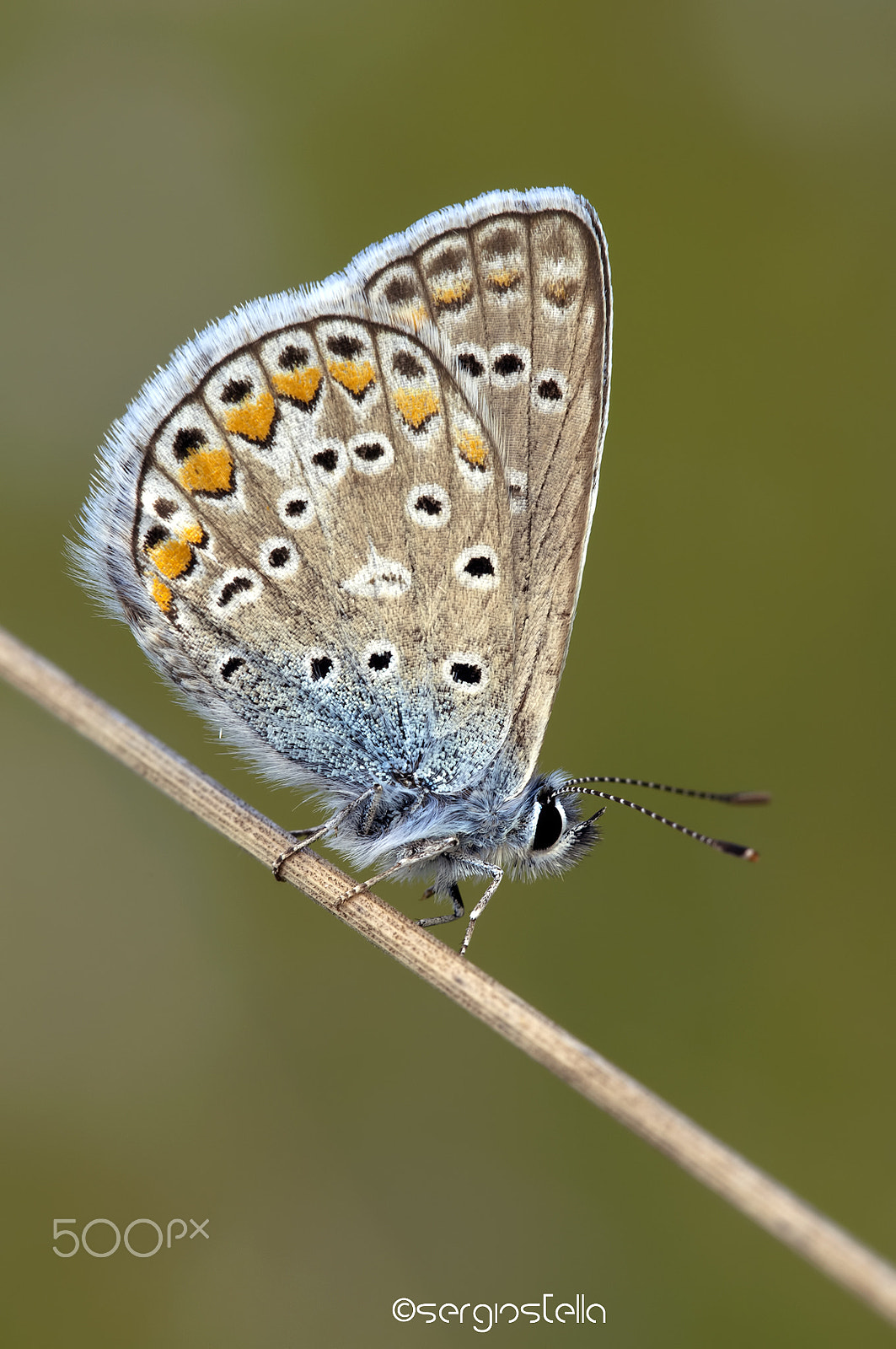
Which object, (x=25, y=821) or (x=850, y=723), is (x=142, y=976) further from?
(x=850, y=723)

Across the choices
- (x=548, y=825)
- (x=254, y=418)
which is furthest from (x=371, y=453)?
(x=548, y=825)

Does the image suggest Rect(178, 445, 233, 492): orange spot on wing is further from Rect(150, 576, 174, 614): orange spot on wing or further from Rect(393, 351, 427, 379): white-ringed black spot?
Rect(393, 351, 427, 379): white-ringed black spot

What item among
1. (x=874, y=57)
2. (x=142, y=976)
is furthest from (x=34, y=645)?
(x=874, y=57)

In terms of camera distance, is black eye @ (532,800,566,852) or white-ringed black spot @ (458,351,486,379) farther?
black eye @ (532,800,566,852)

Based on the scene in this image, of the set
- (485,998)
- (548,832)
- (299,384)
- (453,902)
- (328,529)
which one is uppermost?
(299,384)

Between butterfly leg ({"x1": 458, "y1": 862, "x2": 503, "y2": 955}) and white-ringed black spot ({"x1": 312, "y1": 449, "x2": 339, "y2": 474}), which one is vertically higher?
white-ringed black spot ({"x1": 312, "y1": 449, "x2": 339, "y2": 474})

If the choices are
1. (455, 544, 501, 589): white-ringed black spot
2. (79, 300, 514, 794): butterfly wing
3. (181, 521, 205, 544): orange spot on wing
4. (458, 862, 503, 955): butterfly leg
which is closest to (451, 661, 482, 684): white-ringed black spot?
(79, 300, 514, 794): butterfly wing

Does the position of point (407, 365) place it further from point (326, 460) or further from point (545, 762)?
point (545, 762)

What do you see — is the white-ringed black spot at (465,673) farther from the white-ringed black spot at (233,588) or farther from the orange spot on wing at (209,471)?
the orange spot on wing at (209,471)
